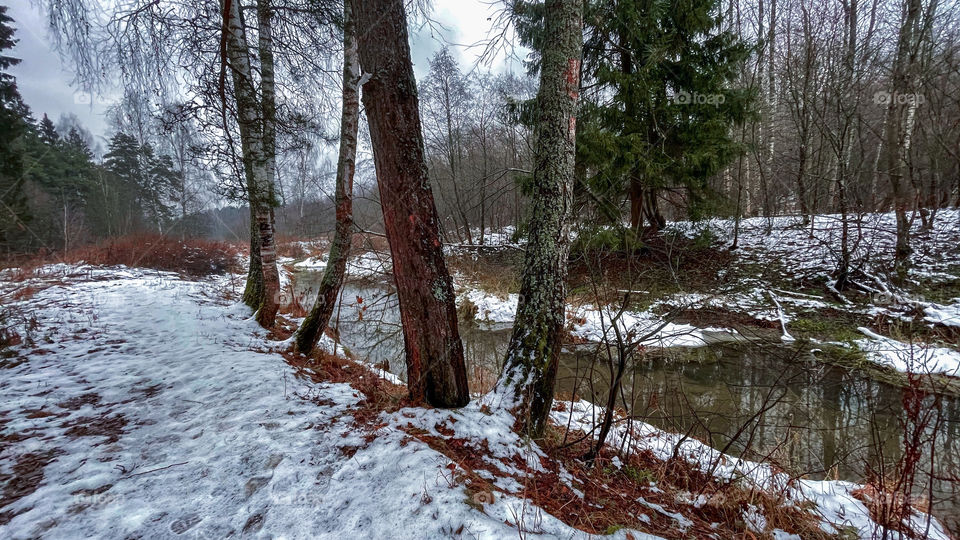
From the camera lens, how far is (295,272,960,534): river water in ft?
9.85

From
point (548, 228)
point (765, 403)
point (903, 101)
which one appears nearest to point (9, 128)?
point (548, 228)

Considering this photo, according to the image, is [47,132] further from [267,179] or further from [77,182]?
[267,179]

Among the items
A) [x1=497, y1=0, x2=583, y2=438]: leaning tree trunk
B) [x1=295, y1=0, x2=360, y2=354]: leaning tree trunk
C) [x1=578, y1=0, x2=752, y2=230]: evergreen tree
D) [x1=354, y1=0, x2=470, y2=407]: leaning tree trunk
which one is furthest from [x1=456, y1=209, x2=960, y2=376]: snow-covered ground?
[x1=295, y1=0, x2=360, y2=354]: leaning tree trunk

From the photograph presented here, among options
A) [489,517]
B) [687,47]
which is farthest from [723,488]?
[687,47]

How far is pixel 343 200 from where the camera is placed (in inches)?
155

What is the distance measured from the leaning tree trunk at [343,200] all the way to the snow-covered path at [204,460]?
0.68 metres

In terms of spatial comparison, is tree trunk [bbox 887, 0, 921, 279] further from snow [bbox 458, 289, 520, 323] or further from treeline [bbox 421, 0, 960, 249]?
snow [bbox 458, 289, 520, 323]

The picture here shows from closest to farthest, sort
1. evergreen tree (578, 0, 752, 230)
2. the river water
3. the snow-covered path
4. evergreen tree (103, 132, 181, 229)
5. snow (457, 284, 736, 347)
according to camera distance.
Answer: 1. the snow-covered path
2. the river water
3. snow (457, 284, 736, 347)
4. evergreen tree (578, 0, 752, 230)
5. evergreen tree (103, 132, 181, 229)

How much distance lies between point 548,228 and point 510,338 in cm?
186

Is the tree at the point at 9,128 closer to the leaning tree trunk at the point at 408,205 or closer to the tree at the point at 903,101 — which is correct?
the leaning tree trunk at the point at 408,205

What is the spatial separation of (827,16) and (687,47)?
2.53m

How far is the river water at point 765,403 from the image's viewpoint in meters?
3.00

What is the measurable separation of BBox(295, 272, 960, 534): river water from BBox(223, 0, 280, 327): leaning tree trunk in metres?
1.12

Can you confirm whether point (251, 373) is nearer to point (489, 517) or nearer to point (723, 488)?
point (489, 517)
